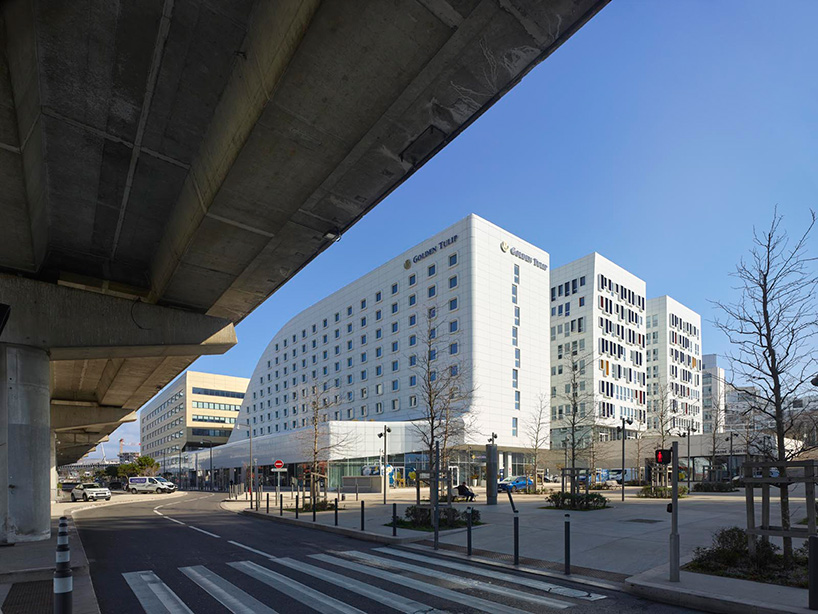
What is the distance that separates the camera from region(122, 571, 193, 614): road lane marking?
8.07m

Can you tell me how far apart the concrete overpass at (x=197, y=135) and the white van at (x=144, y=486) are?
53119 mm

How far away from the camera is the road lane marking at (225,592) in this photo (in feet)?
26.1

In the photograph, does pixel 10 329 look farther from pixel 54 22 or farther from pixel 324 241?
pixel 54 22

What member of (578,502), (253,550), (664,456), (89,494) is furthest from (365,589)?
(89,494)

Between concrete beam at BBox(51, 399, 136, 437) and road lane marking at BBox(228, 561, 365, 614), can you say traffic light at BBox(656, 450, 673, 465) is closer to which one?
road lane marking at BBox(228, 561, 365, 614)

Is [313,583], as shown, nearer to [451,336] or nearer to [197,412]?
[451,336]

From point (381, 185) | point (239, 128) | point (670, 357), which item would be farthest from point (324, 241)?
point (670, 357)

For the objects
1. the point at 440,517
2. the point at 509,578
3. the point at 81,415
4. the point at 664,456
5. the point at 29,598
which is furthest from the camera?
the point at 81,415

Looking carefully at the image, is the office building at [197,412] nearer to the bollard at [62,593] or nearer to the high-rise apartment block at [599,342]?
the high-rise apartment block at [599,342]

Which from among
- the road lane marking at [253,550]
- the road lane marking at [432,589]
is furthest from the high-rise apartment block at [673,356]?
the road lane marking at [432,589]

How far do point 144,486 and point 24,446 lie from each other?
53.7 m

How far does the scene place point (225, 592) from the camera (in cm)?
903

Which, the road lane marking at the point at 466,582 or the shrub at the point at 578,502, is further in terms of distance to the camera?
the shrub at the point at 578,502

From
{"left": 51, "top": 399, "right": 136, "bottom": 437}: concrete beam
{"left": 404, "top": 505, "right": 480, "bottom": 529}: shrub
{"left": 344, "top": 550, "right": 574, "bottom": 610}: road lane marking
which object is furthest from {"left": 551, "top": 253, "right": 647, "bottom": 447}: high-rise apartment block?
{"left": 344, "top": 550, "right": 574, "bottom": 610}: road lane marking
